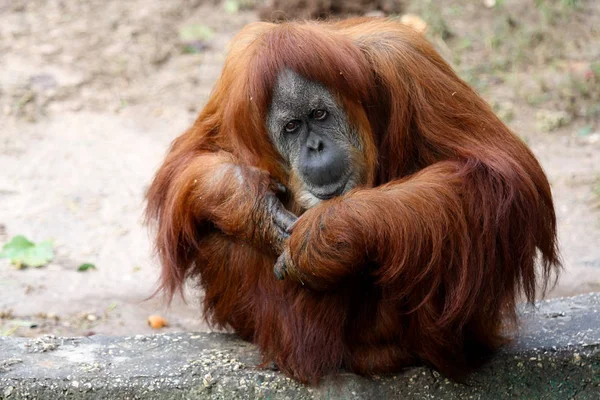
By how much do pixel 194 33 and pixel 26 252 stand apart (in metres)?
3.30

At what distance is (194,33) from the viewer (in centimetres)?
780

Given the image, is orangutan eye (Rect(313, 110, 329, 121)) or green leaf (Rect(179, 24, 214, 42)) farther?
green leaf (Rect(179, 24, 214, 42))

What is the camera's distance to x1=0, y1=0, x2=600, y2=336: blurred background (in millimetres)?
4895

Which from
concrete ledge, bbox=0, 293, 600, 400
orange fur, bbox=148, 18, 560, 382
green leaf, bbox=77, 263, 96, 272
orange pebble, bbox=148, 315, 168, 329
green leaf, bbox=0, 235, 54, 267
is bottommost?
orange pebble, bbox=148, 315, 168, 329

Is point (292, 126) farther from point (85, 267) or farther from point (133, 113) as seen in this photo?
point (133, 113)

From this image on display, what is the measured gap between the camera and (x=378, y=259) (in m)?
3.04

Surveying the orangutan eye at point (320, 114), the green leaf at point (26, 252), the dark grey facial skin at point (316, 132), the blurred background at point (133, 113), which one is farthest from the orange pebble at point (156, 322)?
the orangutan eye at point (320, 114)

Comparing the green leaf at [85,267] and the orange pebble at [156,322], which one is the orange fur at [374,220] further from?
the green leaf at [85,267]

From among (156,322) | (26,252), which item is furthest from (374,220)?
(26,252)

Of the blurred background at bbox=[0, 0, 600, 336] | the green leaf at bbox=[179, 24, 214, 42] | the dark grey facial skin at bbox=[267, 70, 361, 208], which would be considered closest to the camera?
the dark grey facial skin at bbox=[267, 70, 361, 208]

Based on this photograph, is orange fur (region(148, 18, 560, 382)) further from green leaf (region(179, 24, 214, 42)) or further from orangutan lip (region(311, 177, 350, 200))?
green leaf (region(179, 24, 214, 42))

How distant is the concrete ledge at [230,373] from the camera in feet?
10.7

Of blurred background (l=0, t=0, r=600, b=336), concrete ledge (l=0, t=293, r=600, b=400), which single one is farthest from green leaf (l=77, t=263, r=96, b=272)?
concrete ledge (l=0, t=293, r=600, b=400)

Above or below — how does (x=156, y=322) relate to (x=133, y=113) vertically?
below
